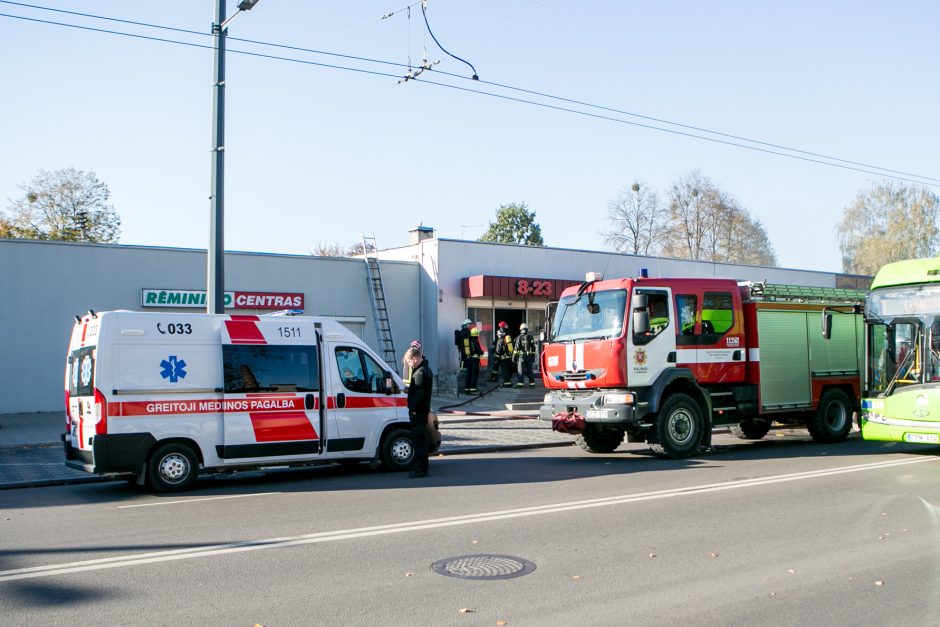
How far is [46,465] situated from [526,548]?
31.2ft

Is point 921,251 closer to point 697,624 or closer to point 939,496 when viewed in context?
point 939,496

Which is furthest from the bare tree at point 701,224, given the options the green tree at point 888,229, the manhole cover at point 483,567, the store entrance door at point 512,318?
the manhole cover at point 483,567

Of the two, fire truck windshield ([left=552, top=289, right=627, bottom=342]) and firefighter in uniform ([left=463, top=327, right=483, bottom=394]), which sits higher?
fire truck windshield ([left=552, top=289, right=627, bottom=342])

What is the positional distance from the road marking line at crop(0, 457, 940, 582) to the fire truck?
103 inches

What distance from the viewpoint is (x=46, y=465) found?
13.5 meters

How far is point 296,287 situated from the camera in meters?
25.5

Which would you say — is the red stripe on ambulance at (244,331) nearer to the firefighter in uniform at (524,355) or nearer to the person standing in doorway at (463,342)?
the person standing in doorway at (463,342)

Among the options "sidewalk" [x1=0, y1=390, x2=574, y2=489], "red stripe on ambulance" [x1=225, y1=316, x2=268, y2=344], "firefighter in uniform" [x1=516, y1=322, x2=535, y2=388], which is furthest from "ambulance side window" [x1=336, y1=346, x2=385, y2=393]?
"firefighter in uniform" [x1=516, y1=322, x2=535, y2=388]

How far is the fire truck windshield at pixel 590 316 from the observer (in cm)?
1364

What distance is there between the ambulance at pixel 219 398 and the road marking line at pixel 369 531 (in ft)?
12.3

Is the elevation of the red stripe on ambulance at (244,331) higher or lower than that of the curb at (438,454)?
higher

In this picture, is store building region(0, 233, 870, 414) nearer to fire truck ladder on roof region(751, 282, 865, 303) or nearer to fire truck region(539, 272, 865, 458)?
fire truck ladder on roof region(751, 282, 865, 303)

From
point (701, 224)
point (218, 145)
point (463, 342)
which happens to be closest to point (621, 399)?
point (218, 145)

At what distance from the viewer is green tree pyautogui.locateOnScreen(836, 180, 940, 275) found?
5862cm
